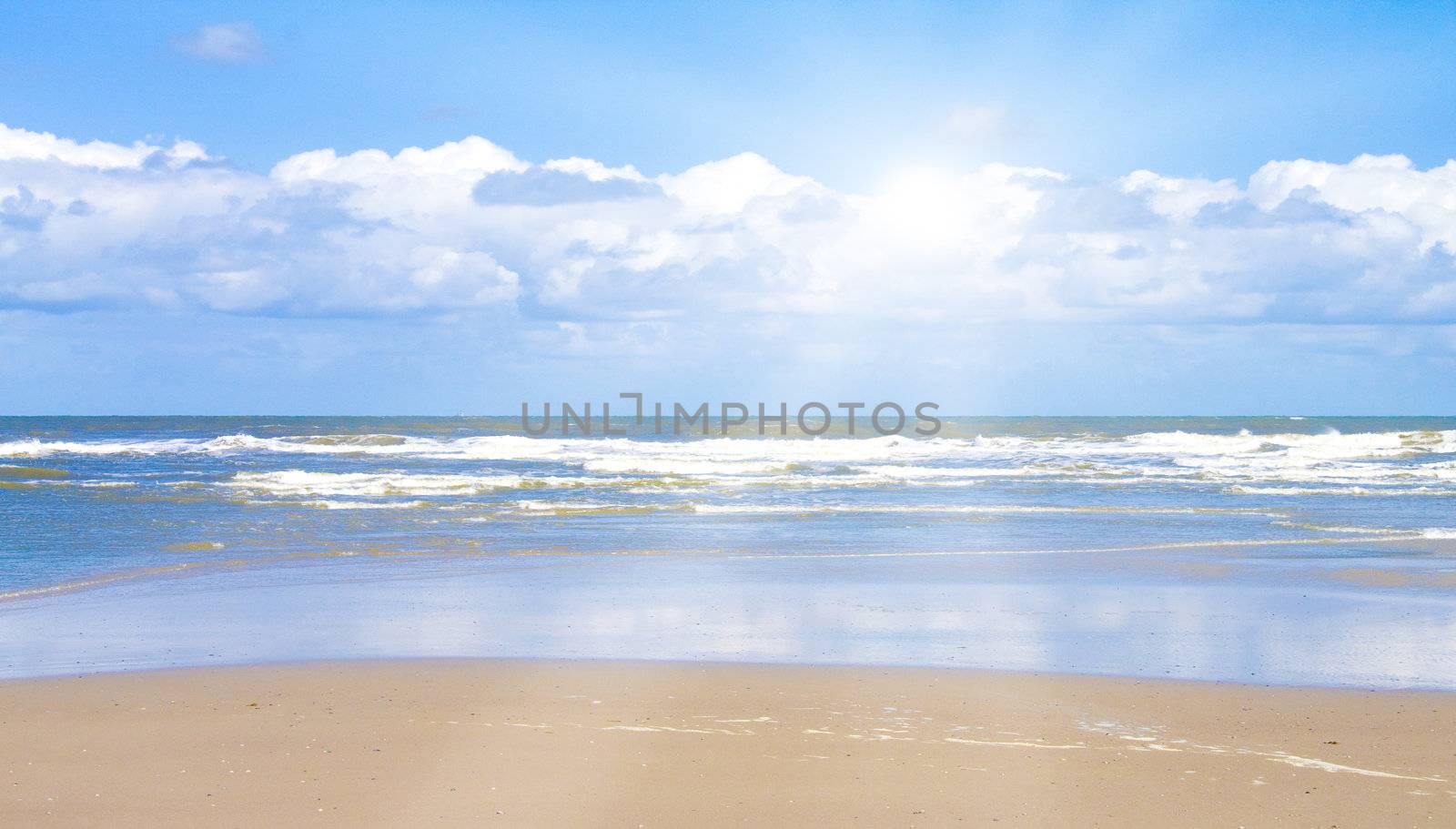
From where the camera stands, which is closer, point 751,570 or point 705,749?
point 705,749

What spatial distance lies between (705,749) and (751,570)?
794 centimetres

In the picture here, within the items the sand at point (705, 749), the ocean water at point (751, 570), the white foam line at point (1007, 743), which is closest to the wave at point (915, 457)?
the ocean water at point (751, 570)

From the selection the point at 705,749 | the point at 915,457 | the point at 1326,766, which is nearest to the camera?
the point at 1326,766

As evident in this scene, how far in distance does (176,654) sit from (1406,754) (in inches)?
351

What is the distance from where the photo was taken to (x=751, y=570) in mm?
14641

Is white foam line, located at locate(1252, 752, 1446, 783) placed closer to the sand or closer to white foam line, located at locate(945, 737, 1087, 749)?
the sand

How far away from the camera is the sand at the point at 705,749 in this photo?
5.70 m

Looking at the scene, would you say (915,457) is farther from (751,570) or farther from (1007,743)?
(1007,743)

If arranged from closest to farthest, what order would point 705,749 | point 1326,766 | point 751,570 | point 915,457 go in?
point 1326,766, point 705,749, point 751,570, point 915,457

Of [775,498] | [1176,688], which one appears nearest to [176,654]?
[1176,688]

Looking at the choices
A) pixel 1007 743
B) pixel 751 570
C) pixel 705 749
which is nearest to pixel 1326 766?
pixel 1007 743

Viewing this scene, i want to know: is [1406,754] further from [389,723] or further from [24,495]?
[24,495]

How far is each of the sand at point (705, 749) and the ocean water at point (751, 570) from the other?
897mm

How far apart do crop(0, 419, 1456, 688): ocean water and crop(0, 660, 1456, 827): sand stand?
897mm
